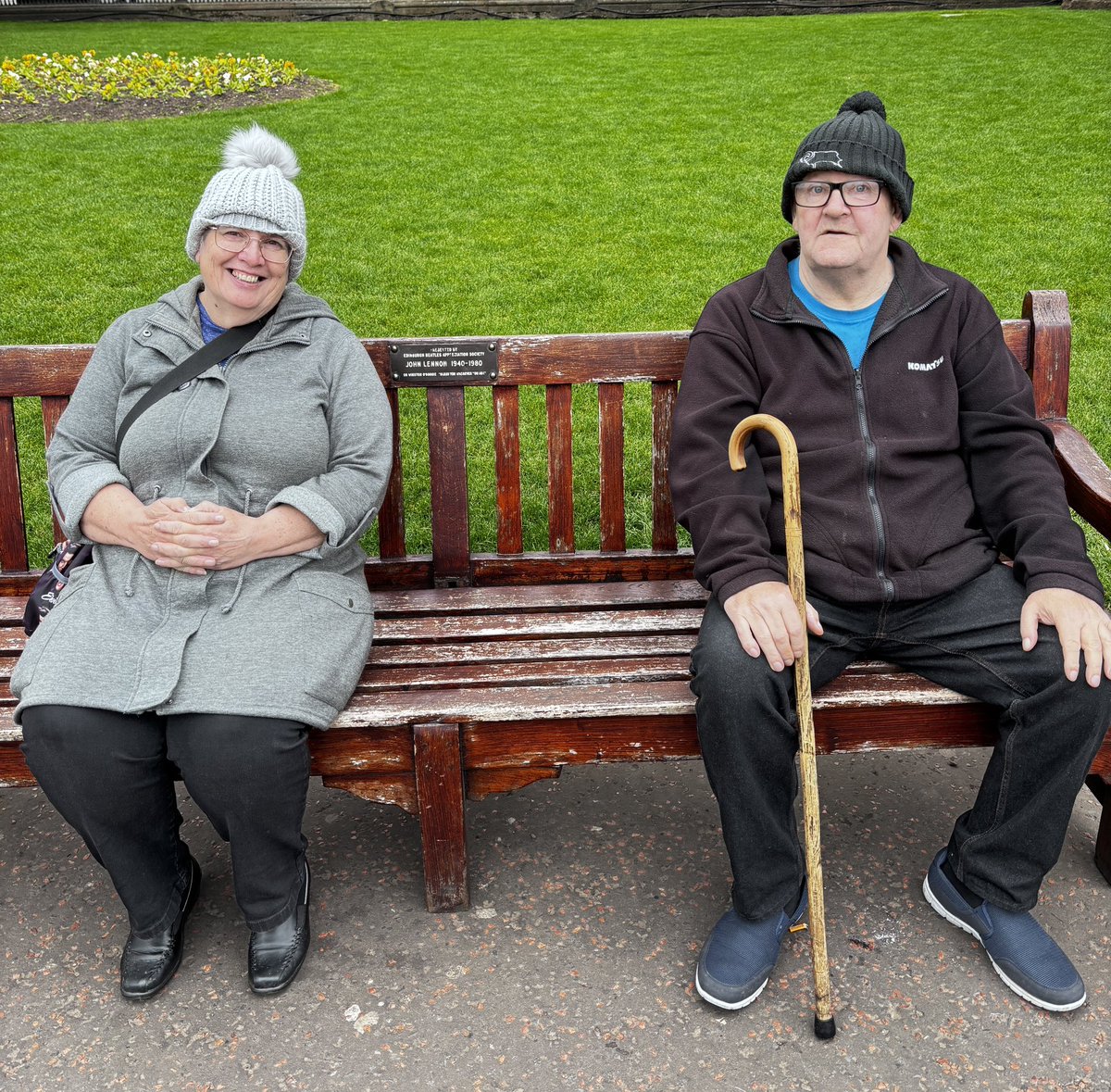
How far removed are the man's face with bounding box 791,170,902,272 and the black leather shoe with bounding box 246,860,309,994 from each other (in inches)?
77.0

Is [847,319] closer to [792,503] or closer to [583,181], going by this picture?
[792,503]

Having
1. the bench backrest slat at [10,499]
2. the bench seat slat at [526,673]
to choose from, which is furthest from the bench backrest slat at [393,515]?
the bench backrest slat at [10,499]

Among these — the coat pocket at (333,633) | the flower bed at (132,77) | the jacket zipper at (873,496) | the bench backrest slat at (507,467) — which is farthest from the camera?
the flower bed at (132,77)

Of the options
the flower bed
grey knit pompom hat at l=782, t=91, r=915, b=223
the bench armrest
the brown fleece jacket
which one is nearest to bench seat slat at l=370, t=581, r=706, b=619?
the brown fleece jacket

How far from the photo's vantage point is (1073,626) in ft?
8.66

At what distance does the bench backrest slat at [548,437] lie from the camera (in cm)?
338

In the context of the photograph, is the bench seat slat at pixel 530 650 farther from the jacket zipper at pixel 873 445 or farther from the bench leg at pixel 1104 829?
the bench leg at pixel 1104 829

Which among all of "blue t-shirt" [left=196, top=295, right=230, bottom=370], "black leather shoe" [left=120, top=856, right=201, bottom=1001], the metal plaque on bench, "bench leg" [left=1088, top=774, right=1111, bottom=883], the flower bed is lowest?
"black leather shoe" [left=120, top=856, right=201, bottom=1001]

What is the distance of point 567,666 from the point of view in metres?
2.96

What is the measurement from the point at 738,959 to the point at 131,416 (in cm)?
189

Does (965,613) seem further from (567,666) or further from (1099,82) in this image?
(1099,82)

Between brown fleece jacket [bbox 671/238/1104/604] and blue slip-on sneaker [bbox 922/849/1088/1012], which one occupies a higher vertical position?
brown fleece jacket [bbox 671/238/1104/604]

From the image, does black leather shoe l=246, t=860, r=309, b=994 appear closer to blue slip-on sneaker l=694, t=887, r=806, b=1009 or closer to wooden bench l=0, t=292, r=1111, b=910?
wooden bench l=0, t=292, r=1111, b=910

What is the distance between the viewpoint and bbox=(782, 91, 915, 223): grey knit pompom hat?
282cm
